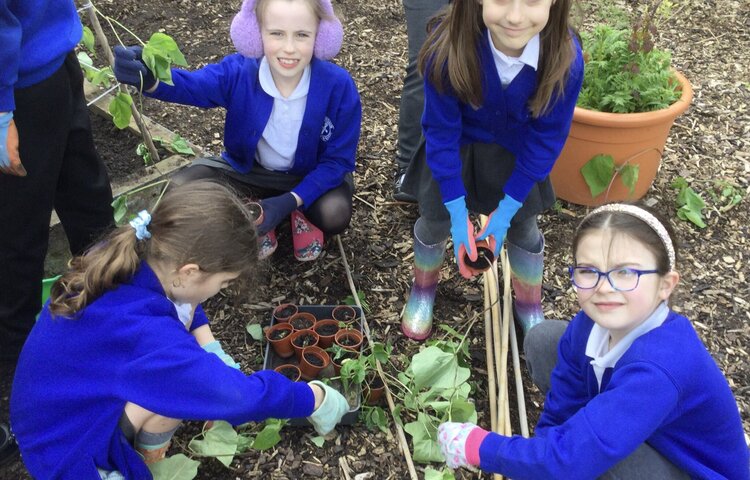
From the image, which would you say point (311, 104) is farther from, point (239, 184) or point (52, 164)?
point (52, 164)

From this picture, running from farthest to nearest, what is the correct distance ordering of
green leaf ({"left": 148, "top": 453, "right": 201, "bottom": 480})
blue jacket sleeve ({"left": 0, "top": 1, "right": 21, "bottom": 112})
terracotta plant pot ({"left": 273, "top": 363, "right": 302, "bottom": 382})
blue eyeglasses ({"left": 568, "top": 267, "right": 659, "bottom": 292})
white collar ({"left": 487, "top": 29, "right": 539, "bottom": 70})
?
1. terracotta plant pot ({"left": 273, "top": 363, "right": 302, "bottom": 382})
2. white collar ({"left": 487, "top": 29, "right": 539, "bottom": 70})
3. green leaf ({"left": 148, "top": 453, "right": 201, "bottom": 480})
4. blue jacket sleeve ({"left": 0, "top": 1, "right": 21, "bottom": 112})
5. blue eyeglasses ({"left": 568, "top": 267, "right": 659, "bottom": 292})

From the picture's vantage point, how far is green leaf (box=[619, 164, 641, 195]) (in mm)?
2876

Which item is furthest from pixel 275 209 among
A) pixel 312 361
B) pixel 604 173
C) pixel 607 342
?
pixel 604 173

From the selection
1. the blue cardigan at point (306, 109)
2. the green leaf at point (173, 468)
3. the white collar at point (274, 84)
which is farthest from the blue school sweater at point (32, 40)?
the green leaf at point (173, 468)

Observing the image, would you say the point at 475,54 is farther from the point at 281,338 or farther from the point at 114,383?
the point at 114,383

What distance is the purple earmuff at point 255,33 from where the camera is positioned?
2.38 metres

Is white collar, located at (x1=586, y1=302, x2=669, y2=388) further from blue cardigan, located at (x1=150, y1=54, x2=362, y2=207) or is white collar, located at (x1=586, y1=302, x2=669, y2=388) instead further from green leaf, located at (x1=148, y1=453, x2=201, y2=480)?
blue cardigan, located at (x1=150, y1=54, x2=362, y2=207)

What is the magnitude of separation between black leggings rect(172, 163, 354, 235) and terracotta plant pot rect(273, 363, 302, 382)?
0.61 meters

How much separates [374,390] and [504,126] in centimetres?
95

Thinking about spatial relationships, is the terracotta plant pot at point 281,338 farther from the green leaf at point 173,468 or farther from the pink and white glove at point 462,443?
the pink and white glove at point 462,443

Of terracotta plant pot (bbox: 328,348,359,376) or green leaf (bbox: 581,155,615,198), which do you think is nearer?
terracotta plant pot (bbox: 328,348,359,376)

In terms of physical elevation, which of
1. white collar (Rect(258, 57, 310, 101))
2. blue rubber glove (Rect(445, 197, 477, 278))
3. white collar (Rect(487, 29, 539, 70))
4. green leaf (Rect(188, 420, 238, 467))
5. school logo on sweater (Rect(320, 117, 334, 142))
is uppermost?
white collar (Rect(487, 29, 539, 70))

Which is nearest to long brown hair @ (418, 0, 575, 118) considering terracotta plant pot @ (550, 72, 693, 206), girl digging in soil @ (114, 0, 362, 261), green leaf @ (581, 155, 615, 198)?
girl digging in soil @ (114, 0, 362, 261)

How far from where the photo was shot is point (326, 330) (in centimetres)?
240
